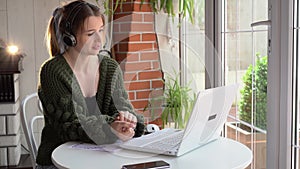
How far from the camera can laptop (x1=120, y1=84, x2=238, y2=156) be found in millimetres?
1293

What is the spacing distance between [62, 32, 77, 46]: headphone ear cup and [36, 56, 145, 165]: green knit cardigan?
7 cm

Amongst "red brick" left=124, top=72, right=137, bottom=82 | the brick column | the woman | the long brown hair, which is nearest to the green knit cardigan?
the woman

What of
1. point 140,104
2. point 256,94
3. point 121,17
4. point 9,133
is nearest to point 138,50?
point 121,17

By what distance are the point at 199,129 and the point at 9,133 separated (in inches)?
91.3

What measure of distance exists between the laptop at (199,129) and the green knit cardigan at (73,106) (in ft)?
0.40

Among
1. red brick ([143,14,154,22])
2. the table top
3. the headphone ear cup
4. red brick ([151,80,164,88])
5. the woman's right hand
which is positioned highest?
red brick ([143,14,154,22])

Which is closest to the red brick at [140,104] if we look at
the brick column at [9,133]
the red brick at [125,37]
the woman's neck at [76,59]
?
the woman's neck at [76,59]

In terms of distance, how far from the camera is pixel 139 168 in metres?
1.24

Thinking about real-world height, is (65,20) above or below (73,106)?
above

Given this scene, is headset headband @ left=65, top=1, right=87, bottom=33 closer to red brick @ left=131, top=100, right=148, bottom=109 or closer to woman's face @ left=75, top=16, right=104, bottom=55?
woman's face @ left=75, top=16, right=104, bottom=55

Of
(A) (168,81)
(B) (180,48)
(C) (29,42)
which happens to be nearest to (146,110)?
(A) (168,81)

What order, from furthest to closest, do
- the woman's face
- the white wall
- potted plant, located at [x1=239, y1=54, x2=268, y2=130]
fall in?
the white wall → potted plant, located at [x1=239, y1=54, x2=268, y2=130] → the woman's face

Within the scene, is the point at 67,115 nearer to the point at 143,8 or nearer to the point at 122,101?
the point at 122,101

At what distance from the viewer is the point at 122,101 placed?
1777 millimetres
